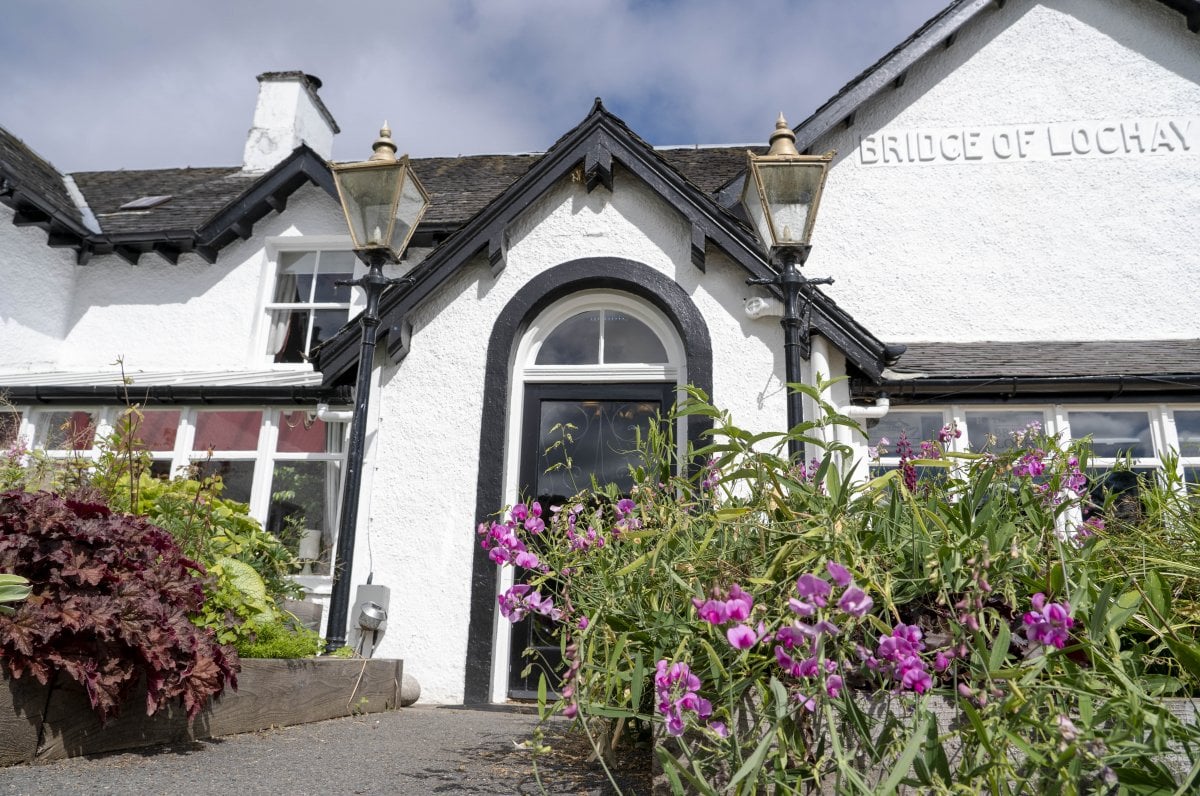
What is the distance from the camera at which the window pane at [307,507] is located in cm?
805

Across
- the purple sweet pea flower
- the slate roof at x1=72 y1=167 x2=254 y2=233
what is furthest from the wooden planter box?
the slate roof at x1=72 y1=167 x2=254 y2=233

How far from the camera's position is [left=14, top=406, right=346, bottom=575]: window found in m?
8.22

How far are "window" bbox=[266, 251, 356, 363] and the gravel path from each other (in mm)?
6532

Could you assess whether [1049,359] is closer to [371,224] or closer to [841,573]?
[371,224]

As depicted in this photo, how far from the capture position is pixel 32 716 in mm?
2861

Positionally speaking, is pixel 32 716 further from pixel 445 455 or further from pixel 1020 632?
pixel 445 455

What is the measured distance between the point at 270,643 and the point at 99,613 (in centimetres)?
136

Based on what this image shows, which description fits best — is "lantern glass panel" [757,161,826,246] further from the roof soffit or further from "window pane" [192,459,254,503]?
"window pane" [192,459,254,503]

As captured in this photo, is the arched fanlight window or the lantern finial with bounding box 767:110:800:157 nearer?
the lantern finial with bounding box 767:110:800:157

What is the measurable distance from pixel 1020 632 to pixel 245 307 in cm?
969

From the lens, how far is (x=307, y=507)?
327 inches

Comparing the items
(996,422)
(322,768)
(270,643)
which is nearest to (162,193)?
(270,643)

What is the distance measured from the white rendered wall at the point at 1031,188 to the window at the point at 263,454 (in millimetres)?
5720

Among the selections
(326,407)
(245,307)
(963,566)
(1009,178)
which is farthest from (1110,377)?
(245,307)
